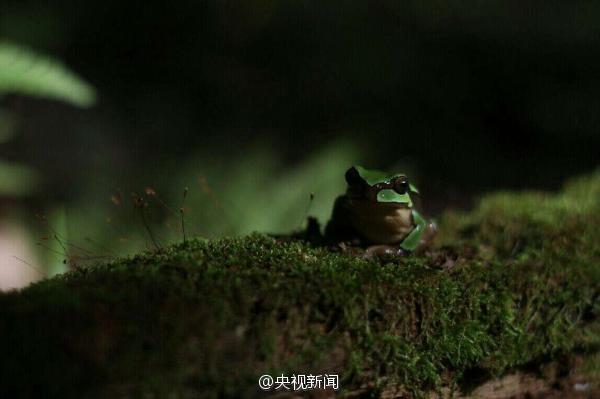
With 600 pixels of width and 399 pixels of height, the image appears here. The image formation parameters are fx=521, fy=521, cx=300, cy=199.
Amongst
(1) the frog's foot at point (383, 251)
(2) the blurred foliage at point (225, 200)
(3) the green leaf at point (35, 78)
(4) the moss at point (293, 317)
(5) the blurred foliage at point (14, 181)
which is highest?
(3) the green leaf at point (35, 78)

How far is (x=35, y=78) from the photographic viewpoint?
3996 mm

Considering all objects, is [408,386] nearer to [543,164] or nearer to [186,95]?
[543,164]

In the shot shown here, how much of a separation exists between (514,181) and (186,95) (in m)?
4.45

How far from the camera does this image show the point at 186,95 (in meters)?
7.19

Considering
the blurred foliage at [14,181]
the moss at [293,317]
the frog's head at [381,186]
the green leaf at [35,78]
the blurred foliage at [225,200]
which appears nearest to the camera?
the moss at [293,317]

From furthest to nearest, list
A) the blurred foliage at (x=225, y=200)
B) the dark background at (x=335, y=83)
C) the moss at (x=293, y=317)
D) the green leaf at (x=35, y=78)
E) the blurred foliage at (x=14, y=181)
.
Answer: the dark background at (x=335, y=83) < the blurred foliage at (x=14, y=181) < the blurred foliage at (x=225, y=200) < the green leaf at (x=35, y=78) < the moss at (x=293, y=317)

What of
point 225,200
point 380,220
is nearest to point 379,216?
point 380,220

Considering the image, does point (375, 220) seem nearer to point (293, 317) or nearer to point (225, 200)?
point (293, 317)

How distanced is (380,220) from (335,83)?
4.81 m

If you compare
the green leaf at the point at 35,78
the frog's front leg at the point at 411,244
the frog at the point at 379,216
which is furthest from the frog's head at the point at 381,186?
the green leaf at the point at 35,78

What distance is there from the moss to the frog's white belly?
0.23 metres

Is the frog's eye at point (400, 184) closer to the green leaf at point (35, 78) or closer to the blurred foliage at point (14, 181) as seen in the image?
the green leaf at point (35, 78)

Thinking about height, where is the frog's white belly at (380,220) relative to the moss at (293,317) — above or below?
above

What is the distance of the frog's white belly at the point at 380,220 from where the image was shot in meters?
2.92
